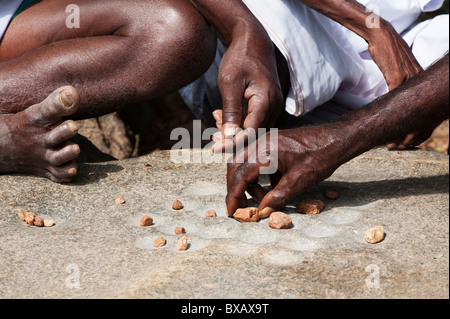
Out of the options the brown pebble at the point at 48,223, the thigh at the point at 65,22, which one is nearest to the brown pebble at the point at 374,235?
the brown pebble at the point at 48,223

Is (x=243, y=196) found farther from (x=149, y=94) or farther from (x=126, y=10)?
(x=126, y=10)

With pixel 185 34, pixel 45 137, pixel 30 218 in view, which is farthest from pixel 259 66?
pixel 30 218

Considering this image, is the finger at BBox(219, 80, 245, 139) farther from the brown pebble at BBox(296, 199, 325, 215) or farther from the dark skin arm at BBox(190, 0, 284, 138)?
the brown pebble at BBox(296, 199, 325, 215)

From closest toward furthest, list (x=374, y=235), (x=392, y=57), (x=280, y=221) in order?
(x=374, y=235), (x=280, y=221), (x=392, y=57)

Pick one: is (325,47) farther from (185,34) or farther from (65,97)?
(65,97)

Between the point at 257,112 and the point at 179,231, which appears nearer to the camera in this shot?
the point at 179,231


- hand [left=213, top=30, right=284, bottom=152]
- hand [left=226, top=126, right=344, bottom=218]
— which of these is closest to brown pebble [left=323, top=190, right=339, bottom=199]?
hand [left=226, top=126, right=344, bottom=218]
